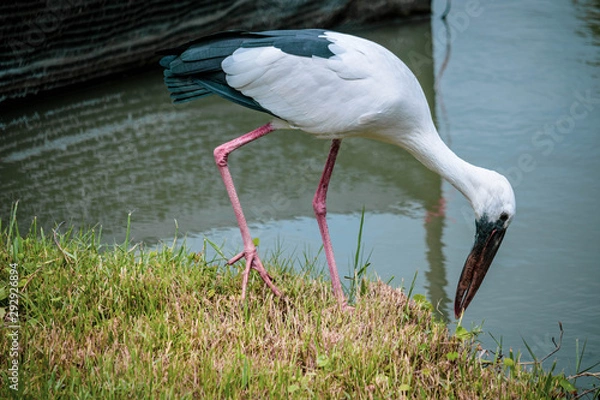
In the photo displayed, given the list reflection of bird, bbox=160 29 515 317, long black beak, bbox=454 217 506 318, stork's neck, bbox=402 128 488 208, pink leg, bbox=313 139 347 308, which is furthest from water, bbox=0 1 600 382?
stork's neck, bbox=402 128 488 208

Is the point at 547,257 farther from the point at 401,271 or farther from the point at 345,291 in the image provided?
the point at 345,291

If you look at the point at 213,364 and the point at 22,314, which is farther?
the point at 22,314

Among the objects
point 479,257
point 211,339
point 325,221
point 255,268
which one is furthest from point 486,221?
point 211,339

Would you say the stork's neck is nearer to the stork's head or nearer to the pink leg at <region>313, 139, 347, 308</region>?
the stork's head

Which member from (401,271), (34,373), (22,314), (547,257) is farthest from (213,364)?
(547,257)

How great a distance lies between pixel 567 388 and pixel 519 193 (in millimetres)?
2450

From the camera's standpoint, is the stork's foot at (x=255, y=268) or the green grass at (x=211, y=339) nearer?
the green grass at (x=211, y=339)

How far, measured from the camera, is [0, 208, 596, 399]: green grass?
3197mm

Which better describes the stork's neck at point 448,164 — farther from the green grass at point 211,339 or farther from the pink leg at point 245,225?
the pink leg at point 245,225

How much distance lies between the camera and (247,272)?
389cm

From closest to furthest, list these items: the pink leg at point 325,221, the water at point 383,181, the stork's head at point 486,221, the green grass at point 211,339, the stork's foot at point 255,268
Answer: the green grass at point 211,339, the stork's head at point 486,221, the stork's foot at point 255,268, the pink leg at point 325,221, the water at point 383,181

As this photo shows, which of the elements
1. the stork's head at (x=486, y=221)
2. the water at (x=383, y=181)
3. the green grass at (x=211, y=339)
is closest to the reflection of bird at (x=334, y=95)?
the stork's head at (x=486, y=221)

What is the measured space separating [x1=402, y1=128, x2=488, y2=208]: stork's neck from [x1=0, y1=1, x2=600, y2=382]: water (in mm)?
827

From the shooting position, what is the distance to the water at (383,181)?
4723mm
